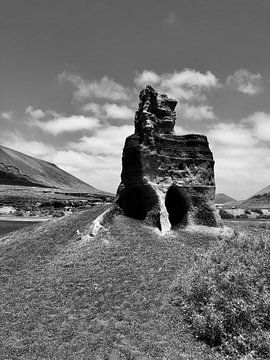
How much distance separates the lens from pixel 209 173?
2516 centimetres

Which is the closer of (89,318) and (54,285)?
(89,318)

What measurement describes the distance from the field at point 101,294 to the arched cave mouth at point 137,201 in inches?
52.1

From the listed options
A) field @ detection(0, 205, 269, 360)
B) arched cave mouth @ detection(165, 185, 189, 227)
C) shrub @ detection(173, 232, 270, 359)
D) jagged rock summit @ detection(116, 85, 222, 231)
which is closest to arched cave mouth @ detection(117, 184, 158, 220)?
jagged rock summit @ detection(116, 85, 222, 231)

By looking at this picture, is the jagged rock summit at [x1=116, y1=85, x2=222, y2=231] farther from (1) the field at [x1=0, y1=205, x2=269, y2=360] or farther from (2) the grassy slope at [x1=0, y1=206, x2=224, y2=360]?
(2) the grassy slope at [x1=0, y1=206, x2=224, y2=360]

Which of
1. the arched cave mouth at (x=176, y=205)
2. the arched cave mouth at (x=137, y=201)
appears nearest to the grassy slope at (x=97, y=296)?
the arched cave mouth at (x=137, y=201)

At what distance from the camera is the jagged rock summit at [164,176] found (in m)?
23.1

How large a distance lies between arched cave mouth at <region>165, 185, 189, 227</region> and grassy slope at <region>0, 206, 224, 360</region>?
2391 mm

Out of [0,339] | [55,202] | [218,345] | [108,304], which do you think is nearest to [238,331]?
[218,345]

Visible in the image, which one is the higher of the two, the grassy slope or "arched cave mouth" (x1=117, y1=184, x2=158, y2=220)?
"arched cave mouth" (x1=117, y1=184, x2=158, y2=220)

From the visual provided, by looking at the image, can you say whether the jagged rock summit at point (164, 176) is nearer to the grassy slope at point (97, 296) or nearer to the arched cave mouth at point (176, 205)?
the arched cave mouth at point (176, 205)

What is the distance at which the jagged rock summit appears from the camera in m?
23.1

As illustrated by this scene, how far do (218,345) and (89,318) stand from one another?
452 centimetres

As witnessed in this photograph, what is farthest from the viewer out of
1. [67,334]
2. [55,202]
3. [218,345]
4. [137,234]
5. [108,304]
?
[55,202]

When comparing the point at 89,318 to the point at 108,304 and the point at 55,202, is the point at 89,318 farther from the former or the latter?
the point at 55,202
